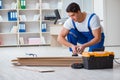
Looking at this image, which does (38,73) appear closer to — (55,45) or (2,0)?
(55,45)

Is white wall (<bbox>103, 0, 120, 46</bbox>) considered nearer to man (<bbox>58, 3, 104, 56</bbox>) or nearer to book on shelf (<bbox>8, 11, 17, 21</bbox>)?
book on shelf (<bbox>8, 11, 17, 21</bbox>)

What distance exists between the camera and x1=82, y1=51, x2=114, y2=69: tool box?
10.2 feet

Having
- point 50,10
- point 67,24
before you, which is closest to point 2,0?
point 50,10

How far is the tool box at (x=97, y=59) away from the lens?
3.12 metres

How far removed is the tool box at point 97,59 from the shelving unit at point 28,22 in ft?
25.1

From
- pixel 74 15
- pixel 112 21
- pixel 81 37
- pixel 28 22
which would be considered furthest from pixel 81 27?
pixel 28 22

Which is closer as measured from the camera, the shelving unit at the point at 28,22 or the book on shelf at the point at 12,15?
the book on shelf at the point at 12,15

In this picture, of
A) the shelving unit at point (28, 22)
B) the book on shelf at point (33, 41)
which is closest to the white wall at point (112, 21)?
the shelving unit at point (28, 22)

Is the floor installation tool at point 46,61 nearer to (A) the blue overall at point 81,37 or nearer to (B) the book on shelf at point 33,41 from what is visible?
(A) the blue overall at point 81,37

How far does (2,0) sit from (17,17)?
0.74m

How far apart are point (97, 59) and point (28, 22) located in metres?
8.12

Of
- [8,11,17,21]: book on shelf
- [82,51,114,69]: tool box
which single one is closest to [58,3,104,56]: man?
[82,51,114,69]: tool box

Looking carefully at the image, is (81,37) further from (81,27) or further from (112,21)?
(112,21)

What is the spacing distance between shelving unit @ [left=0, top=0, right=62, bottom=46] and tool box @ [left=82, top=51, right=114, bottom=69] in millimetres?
7655
